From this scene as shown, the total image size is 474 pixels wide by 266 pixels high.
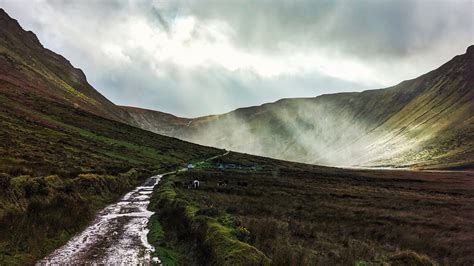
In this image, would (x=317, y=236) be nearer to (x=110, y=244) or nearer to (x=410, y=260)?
(x=410, y=260)

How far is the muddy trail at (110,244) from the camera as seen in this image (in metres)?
14.1

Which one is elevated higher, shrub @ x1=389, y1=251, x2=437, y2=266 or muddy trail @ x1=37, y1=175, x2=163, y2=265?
shrub @ x1=389, y1=251, x2=437, y2=266

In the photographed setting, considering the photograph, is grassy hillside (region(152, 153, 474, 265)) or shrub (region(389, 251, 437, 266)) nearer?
shrub (region(389, 251, 437, 266))

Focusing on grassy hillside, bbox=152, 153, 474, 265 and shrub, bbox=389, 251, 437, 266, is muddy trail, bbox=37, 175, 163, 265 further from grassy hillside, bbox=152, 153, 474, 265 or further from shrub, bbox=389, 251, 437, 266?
shrub, bbox=389, 251, 437, 266

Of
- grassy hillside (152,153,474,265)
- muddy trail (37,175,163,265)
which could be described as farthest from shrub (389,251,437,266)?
muddy trail (37,175,163,265)

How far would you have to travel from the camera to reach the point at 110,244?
16672 mm

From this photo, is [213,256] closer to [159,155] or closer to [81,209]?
[81,209]

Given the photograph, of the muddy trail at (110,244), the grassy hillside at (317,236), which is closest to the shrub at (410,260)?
the grassy hillside at (317,236)

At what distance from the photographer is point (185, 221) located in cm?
2009

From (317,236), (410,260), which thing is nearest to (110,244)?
(317,236)

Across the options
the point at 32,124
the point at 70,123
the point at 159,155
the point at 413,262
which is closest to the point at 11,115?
the point at 32,124

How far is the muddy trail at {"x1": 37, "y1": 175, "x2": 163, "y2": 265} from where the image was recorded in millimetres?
14125

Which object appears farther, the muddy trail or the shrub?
the muddy trail

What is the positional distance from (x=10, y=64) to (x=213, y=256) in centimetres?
17737
